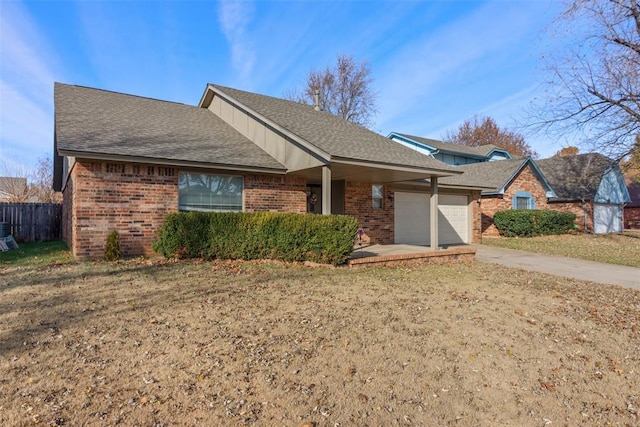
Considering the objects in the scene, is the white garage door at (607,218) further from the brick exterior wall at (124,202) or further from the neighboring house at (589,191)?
the brick exterior wall at (124,202)

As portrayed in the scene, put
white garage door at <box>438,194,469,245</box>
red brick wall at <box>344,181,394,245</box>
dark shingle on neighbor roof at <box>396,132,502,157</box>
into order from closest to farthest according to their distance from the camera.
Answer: red brick wall at <box>344,181,394,245</box>, white garage door at <box>438,194,469,245</box>, dark shingle on neighbor roof at <box>396,132,502,157</box>

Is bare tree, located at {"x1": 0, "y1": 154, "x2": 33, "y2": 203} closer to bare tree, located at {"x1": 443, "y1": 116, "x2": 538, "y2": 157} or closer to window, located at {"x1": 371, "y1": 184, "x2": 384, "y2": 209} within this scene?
window, located at {"x1": 371, "y1": 184, "x2": 384, "y2": 209}

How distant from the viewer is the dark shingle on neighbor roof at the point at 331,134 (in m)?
9.41

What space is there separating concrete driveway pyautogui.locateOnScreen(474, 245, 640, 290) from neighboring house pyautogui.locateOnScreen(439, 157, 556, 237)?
6.56 metres

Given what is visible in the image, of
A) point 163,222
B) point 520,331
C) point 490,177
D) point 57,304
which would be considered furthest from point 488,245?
point 57,304

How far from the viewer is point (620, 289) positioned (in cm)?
736

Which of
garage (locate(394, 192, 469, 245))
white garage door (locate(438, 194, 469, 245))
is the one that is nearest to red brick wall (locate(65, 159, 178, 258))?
garage (locate(394, 192, 469, 245))

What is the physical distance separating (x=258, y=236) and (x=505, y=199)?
15.9 meters

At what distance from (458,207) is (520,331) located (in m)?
12.1

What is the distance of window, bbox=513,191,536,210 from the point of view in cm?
1997

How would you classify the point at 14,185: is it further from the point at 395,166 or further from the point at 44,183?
the point at 395,166

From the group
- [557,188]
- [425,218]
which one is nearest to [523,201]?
[557,188]

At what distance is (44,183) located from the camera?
84.0ft

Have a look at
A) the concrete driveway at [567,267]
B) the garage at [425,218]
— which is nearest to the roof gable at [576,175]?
the garage at [425,218]
